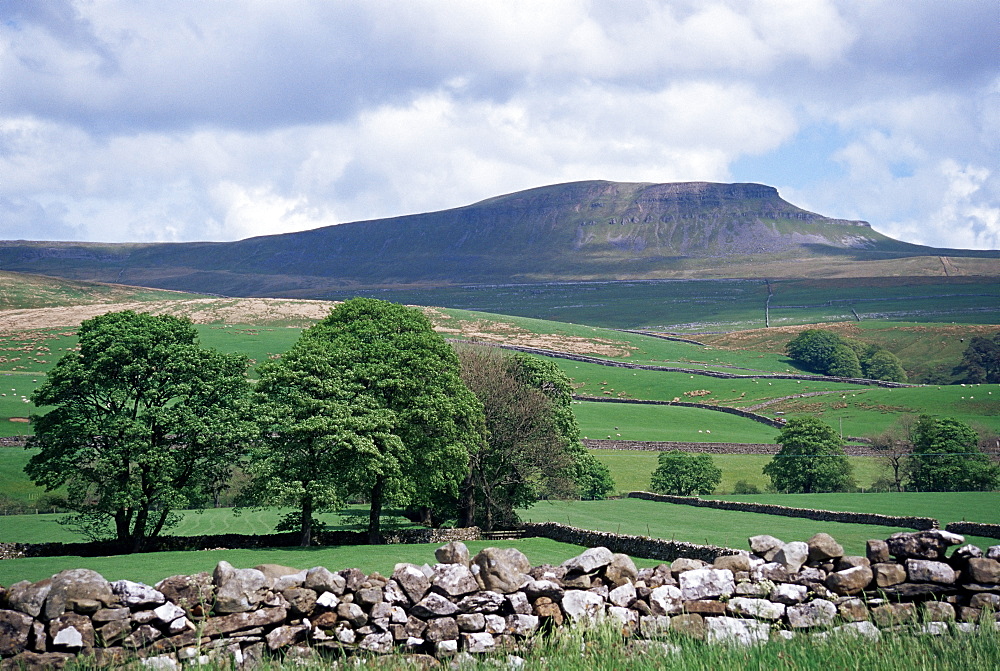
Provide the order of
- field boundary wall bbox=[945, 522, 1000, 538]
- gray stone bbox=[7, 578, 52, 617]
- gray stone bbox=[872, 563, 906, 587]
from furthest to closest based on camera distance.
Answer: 1. field boundary wall bbox=[945, 522, 1000, 538]
2. gray stone bbox=[872, 563, 906, 587]
3. gray stone bbox=[7, 578, 52, 617]

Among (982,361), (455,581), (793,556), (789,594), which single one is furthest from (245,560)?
(982,361)

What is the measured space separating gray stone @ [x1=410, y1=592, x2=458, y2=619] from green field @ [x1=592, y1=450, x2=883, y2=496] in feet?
206

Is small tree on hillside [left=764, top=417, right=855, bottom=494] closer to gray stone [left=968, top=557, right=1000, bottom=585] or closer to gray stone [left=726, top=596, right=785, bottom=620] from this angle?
gray stone [left=968, top=557, right=1000, bottom=585]

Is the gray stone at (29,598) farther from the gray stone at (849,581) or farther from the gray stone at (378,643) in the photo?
the gray stone at (849,581)

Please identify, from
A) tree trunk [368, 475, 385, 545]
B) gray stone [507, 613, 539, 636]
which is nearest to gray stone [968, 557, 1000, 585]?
gray stone [507, 613, 539, 636]

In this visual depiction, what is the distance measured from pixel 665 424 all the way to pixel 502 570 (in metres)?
90.5

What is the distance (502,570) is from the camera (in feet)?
33.7

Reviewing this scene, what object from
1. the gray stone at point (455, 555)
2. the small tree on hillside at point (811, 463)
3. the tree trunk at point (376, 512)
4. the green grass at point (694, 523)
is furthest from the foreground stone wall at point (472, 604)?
the small tree on hillside at point (811, 463)

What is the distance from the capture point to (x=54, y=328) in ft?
396

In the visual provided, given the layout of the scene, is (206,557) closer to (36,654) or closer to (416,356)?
(416,356)

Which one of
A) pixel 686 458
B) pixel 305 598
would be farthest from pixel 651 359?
pixel 305 598

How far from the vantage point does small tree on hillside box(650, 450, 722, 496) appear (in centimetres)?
6856

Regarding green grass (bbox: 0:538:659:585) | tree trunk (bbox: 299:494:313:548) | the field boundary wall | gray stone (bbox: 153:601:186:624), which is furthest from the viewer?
tree trunk (bbox: 299:494:313:548)

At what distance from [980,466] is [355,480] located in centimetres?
4857
